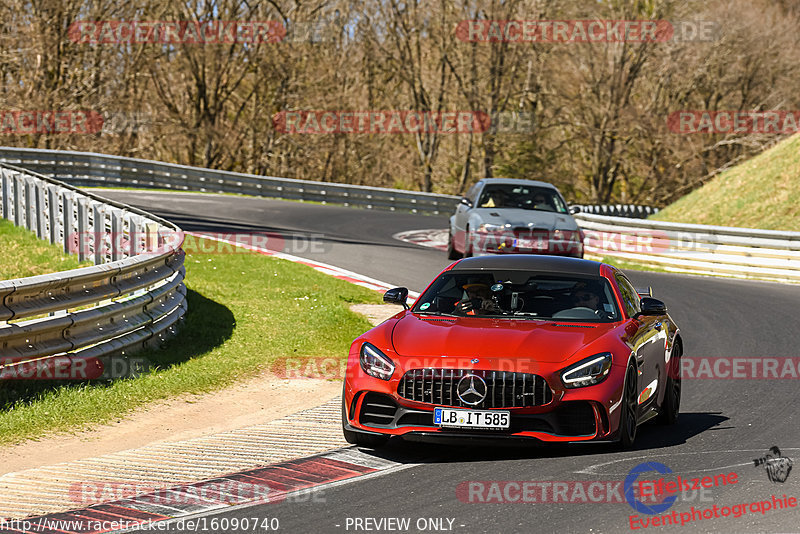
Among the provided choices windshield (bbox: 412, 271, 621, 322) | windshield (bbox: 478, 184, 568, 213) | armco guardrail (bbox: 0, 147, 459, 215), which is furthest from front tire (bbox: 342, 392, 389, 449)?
armco guardrail (bbox: 0, 147, 459, 215)

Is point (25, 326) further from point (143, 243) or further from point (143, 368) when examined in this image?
point (143, 243)

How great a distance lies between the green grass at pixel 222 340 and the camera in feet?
28.5

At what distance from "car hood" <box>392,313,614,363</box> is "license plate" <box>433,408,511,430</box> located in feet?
1.24

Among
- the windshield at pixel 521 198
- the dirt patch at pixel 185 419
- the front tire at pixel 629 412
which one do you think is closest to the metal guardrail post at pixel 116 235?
the dirt patch at pixel 185 419

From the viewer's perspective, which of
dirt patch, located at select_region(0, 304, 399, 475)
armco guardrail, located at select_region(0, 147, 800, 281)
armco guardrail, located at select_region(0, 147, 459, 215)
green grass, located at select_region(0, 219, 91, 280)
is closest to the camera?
dirt patch, located at select_region(0, 304, 399, 475)

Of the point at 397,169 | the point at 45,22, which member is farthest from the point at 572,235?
the point at 397,169

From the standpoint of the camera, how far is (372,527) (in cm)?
576

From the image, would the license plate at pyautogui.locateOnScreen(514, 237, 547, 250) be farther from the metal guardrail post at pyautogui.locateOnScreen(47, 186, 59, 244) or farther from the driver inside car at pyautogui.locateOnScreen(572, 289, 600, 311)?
the driver inside car at pyautogui.locateOnScreen(572, 289, 600, 311)

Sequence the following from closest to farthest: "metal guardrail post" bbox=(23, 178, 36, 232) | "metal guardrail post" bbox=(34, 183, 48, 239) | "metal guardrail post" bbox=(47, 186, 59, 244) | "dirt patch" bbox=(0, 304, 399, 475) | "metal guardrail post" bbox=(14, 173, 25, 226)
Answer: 1. "dirt patch" bbox=(0, 304, 399, 475)
2. "metal guardrail post" bbox=(47, 186, 59, 244)
3. "metal guardrail post" bbox=(34, 183, 48, 239)
4. "metal guardrail post" bbox=(23, 178, 36, 232)
5. "metal guardrail post" bbox=(14, 173, 25, 226)

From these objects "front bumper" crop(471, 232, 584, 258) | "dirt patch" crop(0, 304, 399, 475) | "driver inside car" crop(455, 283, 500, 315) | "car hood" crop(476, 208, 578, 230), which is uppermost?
"driver inside car" crop(455, 283, 500, 315)

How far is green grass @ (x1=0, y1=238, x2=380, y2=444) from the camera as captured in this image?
8695 millimetres

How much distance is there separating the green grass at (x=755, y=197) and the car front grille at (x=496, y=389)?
72.7 feet

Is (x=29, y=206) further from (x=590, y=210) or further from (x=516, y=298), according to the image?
(x=590, y=210)

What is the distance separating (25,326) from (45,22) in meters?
37.4
